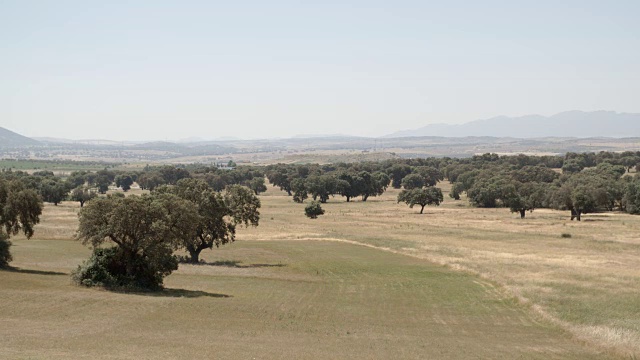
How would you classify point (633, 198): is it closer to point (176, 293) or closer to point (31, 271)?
point (176, 293)

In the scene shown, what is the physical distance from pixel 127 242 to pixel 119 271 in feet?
8.81

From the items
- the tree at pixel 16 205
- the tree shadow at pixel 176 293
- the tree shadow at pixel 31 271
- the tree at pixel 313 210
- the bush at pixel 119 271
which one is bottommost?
the tree at pixel 313 210

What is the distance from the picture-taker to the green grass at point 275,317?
1337 inches

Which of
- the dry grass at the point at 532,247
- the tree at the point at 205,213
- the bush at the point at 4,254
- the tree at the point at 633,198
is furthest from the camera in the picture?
the tree at the point at 633,198

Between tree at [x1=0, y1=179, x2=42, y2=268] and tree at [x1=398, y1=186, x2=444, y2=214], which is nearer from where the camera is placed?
tree at [x1=0, y1=179, x2=42, y2=268]

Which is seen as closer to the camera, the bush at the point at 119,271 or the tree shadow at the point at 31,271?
the bush at the point at 119,271

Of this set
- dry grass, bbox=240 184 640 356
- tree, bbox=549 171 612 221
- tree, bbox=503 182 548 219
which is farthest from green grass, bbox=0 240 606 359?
tree, bbox=503 182 548 219

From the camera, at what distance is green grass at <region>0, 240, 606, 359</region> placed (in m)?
34.0

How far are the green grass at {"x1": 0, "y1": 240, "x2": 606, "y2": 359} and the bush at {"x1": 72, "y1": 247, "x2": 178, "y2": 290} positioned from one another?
1.72 metres

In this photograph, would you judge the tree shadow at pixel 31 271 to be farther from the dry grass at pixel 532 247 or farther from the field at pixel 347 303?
the dry grass at pixel 532 247

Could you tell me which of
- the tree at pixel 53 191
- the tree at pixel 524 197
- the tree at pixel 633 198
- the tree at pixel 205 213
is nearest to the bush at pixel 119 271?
the tree at pixel 205 213

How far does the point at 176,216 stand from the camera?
2356 inches

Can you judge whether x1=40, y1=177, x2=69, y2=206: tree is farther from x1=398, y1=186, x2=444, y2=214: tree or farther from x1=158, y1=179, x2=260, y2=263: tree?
x1=158, y1=179, x2=260, y2=263: tree

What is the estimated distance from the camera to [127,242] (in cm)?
Result: 5534
